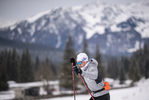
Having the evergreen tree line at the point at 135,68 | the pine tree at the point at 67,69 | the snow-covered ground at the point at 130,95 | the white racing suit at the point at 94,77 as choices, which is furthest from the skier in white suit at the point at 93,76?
the evergreen tree line at the point at 135,68

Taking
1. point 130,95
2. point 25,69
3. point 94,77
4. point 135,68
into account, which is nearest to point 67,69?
point 130,95

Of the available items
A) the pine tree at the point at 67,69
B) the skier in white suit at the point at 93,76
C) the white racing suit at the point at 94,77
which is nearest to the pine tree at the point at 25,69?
the pine tree at the point at 67,69

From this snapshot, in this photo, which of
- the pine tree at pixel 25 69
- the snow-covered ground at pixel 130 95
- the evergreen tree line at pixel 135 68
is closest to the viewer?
the snow-covered ground at pixel 130 95

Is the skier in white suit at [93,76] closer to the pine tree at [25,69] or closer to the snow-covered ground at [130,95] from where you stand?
the snow-covered ground at [130,95]

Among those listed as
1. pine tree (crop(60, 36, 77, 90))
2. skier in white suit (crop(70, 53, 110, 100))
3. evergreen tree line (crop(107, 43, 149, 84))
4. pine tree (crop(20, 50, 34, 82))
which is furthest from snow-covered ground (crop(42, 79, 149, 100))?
evergreen tree line (crop(107, 43, 149, 84))

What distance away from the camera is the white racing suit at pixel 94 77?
4125mm

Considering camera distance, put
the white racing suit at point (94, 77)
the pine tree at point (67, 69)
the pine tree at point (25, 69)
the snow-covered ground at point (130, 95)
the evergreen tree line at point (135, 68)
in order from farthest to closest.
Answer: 1. the evergreen tree line at point (135, 68)
2. the pine tree at point (25, 69)
3. the pine tree at point (67, 69)
4. the snow-covered ground at point (130, 95)
5. the white racing suit at point (94, 77)

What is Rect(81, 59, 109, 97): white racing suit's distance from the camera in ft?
13.5

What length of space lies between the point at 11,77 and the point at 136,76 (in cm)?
4416

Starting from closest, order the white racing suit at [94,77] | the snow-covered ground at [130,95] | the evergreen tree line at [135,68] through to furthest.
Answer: the white racing suit at [94,77], the snow-covered ground at [130,95], the evergreen tree line at [135,68]

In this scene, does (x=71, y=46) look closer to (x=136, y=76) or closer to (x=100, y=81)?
(x=100, y=81)

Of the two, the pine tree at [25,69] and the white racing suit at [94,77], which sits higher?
the white racing suit at [94,77]

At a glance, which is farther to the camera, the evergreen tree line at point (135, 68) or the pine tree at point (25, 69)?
the evergreen tree line at point (135, 68)

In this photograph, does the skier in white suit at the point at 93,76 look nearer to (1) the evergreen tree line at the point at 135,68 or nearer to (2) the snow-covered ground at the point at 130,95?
(2) the snow-covered ground at the point at 130,95
